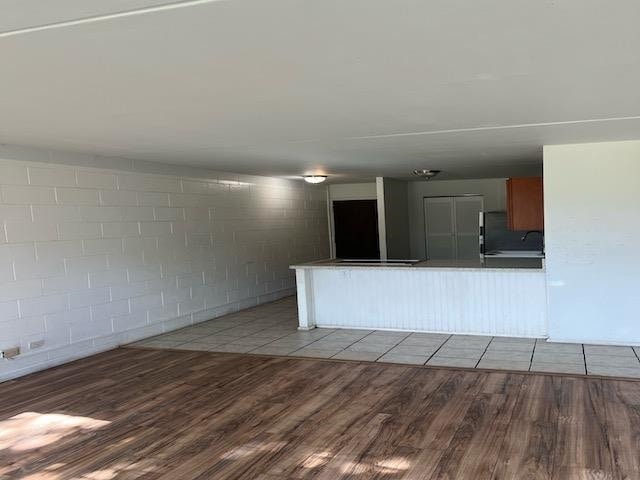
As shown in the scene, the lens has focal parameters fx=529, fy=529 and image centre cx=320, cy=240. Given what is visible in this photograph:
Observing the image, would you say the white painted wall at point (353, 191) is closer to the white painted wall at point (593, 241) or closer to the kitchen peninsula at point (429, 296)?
the kitchen peninsula at point (429, 296)

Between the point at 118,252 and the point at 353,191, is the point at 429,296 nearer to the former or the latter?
the point at 118,252

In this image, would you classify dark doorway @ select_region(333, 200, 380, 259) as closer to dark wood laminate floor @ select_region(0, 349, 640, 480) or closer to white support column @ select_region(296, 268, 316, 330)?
white support column @ select_region(296, 268, 316, 330)

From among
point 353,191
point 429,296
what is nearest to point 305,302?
point 429,296

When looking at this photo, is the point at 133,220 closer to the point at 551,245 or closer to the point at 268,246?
the point at 268,246

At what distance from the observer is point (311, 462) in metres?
2.78

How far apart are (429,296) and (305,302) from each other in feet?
4.65

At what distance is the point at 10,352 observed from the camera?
4.46 meters

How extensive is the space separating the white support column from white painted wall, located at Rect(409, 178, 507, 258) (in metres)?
4.40

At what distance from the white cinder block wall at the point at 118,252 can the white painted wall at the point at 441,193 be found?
3.10 m

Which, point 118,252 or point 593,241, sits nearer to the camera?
point 593,241

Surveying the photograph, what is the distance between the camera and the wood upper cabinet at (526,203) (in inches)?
227

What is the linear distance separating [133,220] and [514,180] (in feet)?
13.8

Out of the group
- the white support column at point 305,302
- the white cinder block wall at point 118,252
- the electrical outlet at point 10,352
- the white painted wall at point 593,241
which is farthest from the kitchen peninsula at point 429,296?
the electrical outlet at point 10,352

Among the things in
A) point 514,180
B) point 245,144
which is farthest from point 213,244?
point 514,180
